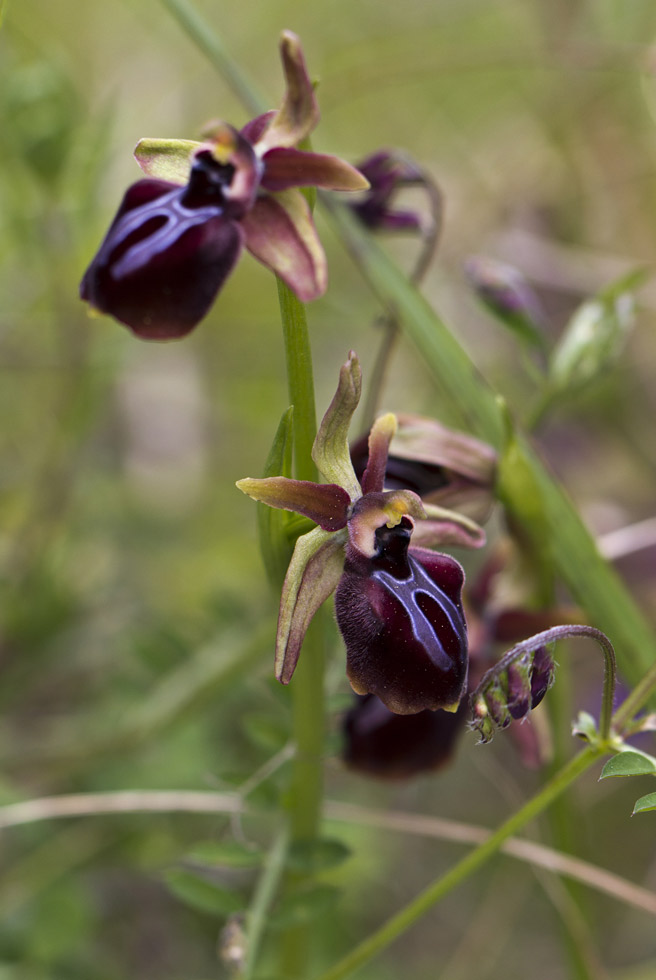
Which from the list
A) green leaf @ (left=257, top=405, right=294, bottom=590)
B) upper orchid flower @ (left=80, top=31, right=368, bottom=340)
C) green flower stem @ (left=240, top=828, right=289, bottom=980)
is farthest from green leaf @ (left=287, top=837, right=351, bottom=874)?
upper orchid flower @ (left=80, top=31, right=368, bottom=340)

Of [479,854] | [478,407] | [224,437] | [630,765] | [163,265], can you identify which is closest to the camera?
[163,265]

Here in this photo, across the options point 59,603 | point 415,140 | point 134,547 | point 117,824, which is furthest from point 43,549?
point 415,140

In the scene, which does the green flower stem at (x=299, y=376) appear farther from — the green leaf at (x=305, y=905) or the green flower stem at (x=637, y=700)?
the green leaf at (x=305, y=905)

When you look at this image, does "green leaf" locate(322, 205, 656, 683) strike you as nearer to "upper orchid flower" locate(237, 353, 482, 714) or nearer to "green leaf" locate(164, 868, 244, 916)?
"upper orchid flower" locate(237, 353, 482, 714)

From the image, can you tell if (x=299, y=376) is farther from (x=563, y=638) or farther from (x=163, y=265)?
(x=563, y=638)

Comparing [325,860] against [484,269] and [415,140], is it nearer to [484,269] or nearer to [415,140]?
[484,269]

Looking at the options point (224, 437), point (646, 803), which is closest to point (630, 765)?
point (646, 803)

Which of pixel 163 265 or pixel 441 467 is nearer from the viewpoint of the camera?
pixel 163 265
